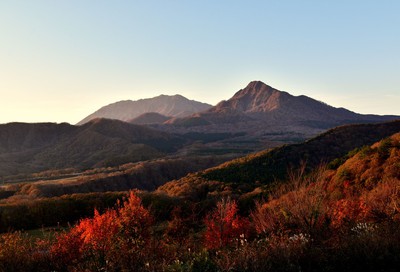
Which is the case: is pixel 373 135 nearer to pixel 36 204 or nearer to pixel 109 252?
pixel 36 204

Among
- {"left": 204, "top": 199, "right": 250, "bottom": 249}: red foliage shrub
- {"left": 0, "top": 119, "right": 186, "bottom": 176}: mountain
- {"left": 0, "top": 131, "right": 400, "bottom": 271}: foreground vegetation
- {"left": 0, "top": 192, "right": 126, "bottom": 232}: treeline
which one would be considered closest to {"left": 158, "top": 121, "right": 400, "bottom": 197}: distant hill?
{"left": 0, "top": 192, "right": 126, "bottom": 232}: treeline

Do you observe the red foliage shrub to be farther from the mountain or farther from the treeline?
the mountain

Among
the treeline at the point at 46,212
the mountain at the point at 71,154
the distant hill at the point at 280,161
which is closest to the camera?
the treeline at the point at 46,212

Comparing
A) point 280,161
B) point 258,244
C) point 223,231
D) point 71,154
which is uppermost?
point 71,154

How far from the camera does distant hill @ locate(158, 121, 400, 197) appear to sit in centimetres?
6039

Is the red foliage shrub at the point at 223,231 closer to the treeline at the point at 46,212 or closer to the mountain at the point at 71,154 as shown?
the treeline at the point at 46,212

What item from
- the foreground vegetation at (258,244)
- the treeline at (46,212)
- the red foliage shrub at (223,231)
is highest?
the foreground vegetation at (258,244)

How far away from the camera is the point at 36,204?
29.0 m

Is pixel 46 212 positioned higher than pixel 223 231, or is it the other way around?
pixel 223 231

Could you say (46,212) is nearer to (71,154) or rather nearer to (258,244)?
(258,244)

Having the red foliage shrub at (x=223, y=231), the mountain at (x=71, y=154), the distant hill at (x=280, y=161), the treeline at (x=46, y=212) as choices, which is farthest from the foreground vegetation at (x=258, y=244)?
the mountain at (x=71, y=154)

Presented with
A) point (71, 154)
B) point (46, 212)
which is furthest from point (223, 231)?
point (71, 154)

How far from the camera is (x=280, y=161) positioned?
75.2 m

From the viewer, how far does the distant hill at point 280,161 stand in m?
60.4
